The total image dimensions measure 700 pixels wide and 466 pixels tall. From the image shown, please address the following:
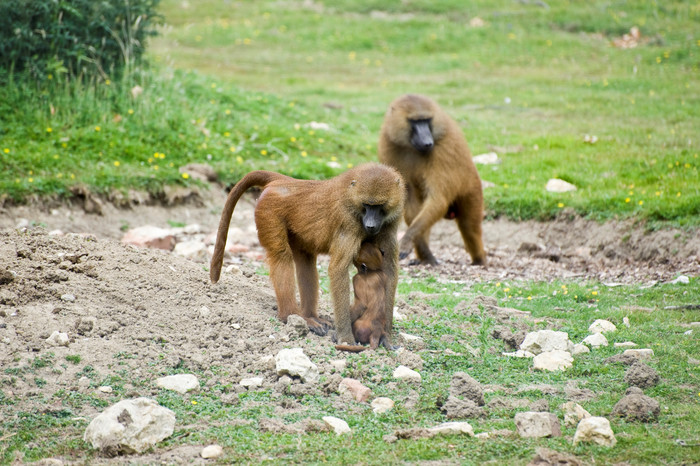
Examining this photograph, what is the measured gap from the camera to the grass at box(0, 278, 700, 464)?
4.49m

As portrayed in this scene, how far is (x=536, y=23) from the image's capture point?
1008 inches

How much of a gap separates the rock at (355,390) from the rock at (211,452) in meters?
1.12

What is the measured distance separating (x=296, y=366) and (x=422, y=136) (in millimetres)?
5046

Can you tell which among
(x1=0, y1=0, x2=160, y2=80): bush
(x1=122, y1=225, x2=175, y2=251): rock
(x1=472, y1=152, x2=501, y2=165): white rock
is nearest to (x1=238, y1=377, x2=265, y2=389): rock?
(x1=122, y1=225, x2=175, y2=251): rock

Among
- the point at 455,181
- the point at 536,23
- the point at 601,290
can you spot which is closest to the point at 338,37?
the point at 536,23

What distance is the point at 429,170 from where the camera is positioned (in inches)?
397

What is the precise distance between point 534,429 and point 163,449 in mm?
2220

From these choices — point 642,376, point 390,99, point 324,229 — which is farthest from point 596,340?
point 390,99

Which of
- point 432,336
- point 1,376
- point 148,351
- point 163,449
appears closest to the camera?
point 163,449

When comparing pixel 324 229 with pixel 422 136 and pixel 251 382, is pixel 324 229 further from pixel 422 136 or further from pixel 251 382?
pixel 422 136

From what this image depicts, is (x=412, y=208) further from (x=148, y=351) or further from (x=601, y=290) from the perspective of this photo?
(x=148, y=351)

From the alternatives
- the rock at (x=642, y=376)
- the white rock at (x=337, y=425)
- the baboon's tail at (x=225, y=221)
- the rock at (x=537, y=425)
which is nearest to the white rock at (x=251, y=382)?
the white rock at (x=337, y=425)

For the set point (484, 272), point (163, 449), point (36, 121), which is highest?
point (36, 121)

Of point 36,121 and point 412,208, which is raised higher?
point 36,121
